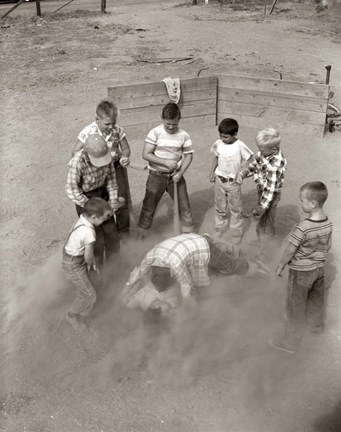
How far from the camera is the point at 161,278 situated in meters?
5.18

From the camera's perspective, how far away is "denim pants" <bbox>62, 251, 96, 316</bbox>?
4992 millimetres

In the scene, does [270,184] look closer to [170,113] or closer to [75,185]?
[170,113]

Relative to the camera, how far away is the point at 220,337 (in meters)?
5.20

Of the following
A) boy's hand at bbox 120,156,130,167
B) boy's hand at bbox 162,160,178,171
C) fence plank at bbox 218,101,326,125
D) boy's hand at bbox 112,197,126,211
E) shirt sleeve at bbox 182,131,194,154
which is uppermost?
shirt sleeve at bbox 182,131,194,154

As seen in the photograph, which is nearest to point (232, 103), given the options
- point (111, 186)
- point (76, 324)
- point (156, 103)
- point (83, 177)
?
point (156, 103)

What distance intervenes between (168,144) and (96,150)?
1.18 meters

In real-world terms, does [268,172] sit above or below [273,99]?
above

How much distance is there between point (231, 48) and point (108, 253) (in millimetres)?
10807

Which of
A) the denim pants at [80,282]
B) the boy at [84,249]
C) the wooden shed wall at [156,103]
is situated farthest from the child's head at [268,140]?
the wooden shed wall at [156,103]

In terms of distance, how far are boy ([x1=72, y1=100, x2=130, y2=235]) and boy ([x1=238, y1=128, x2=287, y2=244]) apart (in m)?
1.37

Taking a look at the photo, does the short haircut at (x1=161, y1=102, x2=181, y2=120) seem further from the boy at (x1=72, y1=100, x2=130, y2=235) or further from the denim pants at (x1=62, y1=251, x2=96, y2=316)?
the denim pants at (x1=62, y1=251, x2=96, y2=316)

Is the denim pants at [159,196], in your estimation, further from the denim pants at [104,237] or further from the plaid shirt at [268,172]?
the plaid shirt at [268,172]

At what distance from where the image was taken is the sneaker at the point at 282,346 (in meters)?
4.98

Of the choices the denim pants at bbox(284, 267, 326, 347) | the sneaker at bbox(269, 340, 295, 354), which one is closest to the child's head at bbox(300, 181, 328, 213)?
the denim pants at bbox(284, 267, 326, 347)
